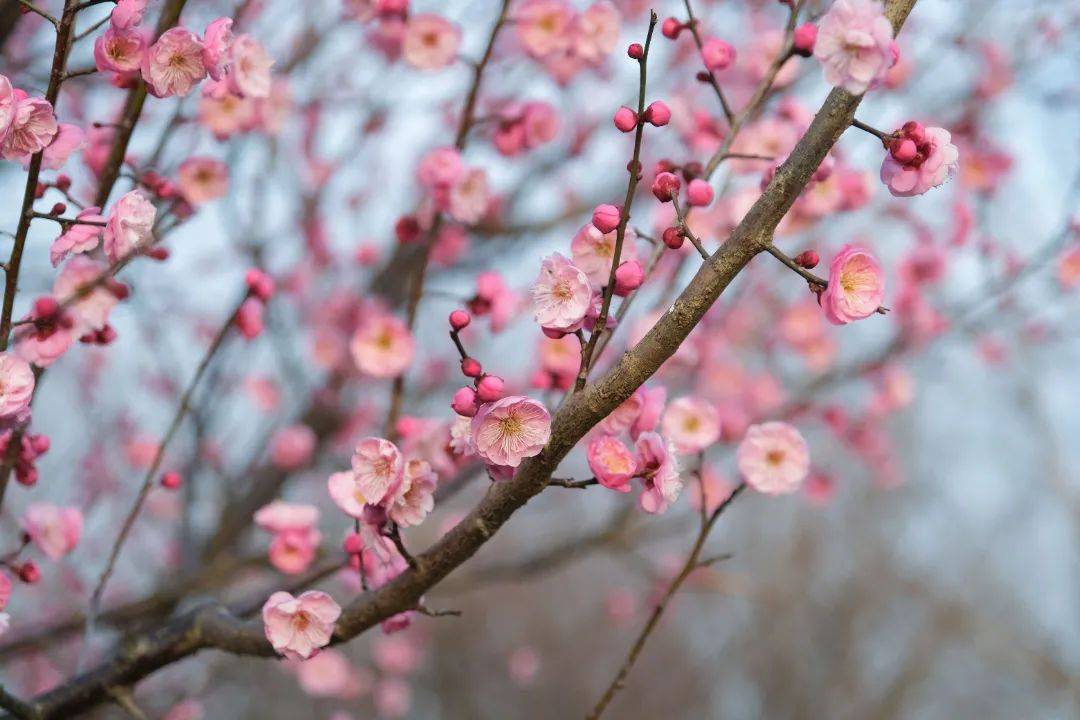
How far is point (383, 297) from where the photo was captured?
11.5 feet

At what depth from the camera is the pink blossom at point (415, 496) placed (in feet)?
4.15

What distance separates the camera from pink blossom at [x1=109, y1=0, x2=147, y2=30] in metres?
1.24

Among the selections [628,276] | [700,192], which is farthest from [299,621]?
[700,192]

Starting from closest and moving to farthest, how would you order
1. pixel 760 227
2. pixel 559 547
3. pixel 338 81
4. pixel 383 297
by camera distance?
1. pixel 760 227
2. pixel 559 547
3. pixel 383 297
4. pixel 338 81

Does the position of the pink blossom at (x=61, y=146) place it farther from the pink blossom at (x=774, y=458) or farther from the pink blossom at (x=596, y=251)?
the pink blossom at (x=774, y=458)

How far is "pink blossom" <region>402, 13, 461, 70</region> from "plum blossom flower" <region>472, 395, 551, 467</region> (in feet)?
4.37

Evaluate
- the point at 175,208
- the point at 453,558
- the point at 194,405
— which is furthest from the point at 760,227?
the point at 194,405

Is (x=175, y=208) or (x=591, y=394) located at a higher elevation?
(x=591, y=394)

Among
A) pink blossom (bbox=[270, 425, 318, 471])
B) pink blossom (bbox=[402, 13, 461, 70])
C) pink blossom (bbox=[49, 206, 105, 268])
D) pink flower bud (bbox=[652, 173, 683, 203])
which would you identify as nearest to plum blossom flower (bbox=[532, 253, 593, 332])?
pink flower bud (bbox=[652, 173, 683, 203])

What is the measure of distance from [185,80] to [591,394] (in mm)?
788

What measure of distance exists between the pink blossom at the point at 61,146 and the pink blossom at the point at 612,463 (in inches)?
34.6

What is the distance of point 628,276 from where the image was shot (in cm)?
125

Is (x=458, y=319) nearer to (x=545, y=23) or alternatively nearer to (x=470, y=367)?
(x=470, y=367)

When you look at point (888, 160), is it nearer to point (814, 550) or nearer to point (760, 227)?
point (760, 227)
